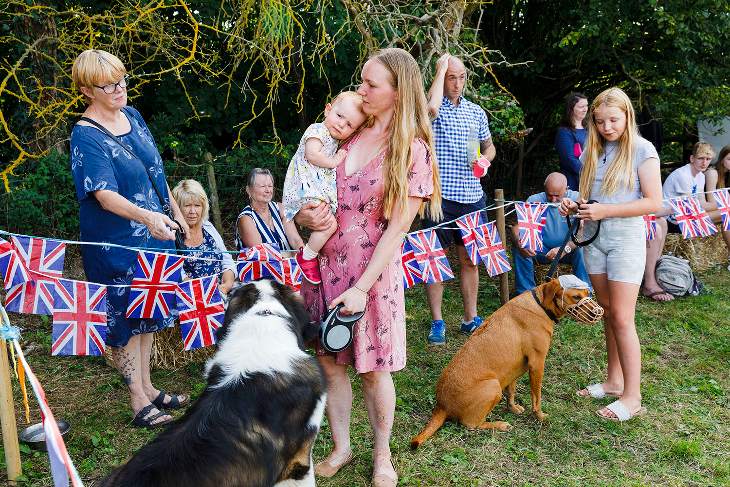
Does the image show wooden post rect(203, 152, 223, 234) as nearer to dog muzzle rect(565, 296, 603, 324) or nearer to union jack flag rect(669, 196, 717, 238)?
dog muzzle rect(565, 296, 603, 324)

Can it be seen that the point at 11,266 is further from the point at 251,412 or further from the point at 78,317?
the point at 251,412

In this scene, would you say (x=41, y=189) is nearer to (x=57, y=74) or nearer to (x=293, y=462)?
(x=57, y=74)

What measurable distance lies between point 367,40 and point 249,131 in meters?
3.43

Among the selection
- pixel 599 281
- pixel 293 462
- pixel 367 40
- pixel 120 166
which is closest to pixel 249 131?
pixel 367 40

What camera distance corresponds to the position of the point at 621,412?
11.7 ft

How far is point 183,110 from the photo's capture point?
781 centimetres

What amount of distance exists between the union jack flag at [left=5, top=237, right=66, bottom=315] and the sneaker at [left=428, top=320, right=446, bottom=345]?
3.07 meters

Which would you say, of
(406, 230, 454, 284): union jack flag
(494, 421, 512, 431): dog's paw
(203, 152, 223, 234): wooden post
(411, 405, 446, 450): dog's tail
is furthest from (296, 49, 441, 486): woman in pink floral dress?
(203, 152, 223, 234): wooden post

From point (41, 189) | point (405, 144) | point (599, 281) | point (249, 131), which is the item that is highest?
point (249, 131)

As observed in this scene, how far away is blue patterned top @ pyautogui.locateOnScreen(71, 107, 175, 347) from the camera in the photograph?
2.99 meters

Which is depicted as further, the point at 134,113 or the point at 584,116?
the point at 584,116

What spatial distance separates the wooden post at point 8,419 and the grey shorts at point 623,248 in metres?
3.49

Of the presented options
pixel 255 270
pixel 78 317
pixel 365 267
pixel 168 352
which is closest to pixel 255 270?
pixel 255 270

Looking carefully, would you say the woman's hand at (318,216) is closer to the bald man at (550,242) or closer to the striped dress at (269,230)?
the striped dress at (269,230)
